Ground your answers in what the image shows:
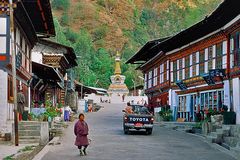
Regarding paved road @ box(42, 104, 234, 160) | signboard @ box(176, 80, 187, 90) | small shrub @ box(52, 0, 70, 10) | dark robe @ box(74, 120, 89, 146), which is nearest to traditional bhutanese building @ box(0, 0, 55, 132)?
paved road @ box(42, 104, 234, 160)

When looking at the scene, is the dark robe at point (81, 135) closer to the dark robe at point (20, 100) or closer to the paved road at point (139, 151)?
the paved road at point (139, 151)

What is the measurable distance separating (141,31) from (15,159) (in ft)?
515

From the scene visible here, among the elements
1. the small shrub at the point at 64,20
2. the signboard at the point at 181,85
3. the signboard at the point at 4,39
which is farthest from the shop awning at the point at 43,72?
the small shrub at the point at 64,20

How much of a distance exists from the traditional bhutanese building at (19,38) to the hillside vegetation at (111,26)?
83572 millimetres

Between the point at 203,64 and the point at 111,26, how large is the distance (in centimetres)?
13185

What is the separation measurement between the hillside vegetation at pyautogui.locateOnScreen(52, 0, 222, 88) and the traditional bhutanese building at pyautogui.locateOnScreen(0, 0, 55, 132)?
8357cm

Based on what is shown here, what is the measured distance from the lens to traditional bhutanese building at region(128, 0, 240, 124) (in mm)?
25031

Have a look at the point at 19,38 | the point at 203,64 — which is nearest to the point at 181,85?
the point at 203,64

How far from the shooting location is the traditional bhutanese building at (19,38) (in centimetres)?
1838

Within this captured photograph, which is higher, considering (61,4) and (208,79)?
(61,4)

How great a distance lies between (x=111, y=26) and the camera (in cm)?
16188

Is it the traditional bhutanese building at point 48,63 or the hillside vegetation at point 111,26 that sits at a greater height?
the hillside vegetation at point 111,26

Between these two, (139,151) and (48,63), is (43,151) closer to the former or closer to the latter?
(139,151)

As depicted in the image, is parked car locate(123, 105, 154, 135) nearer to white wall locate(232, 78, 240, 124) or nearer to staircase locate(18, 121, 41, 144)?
white wall locate(232, 78, 240, 124)
